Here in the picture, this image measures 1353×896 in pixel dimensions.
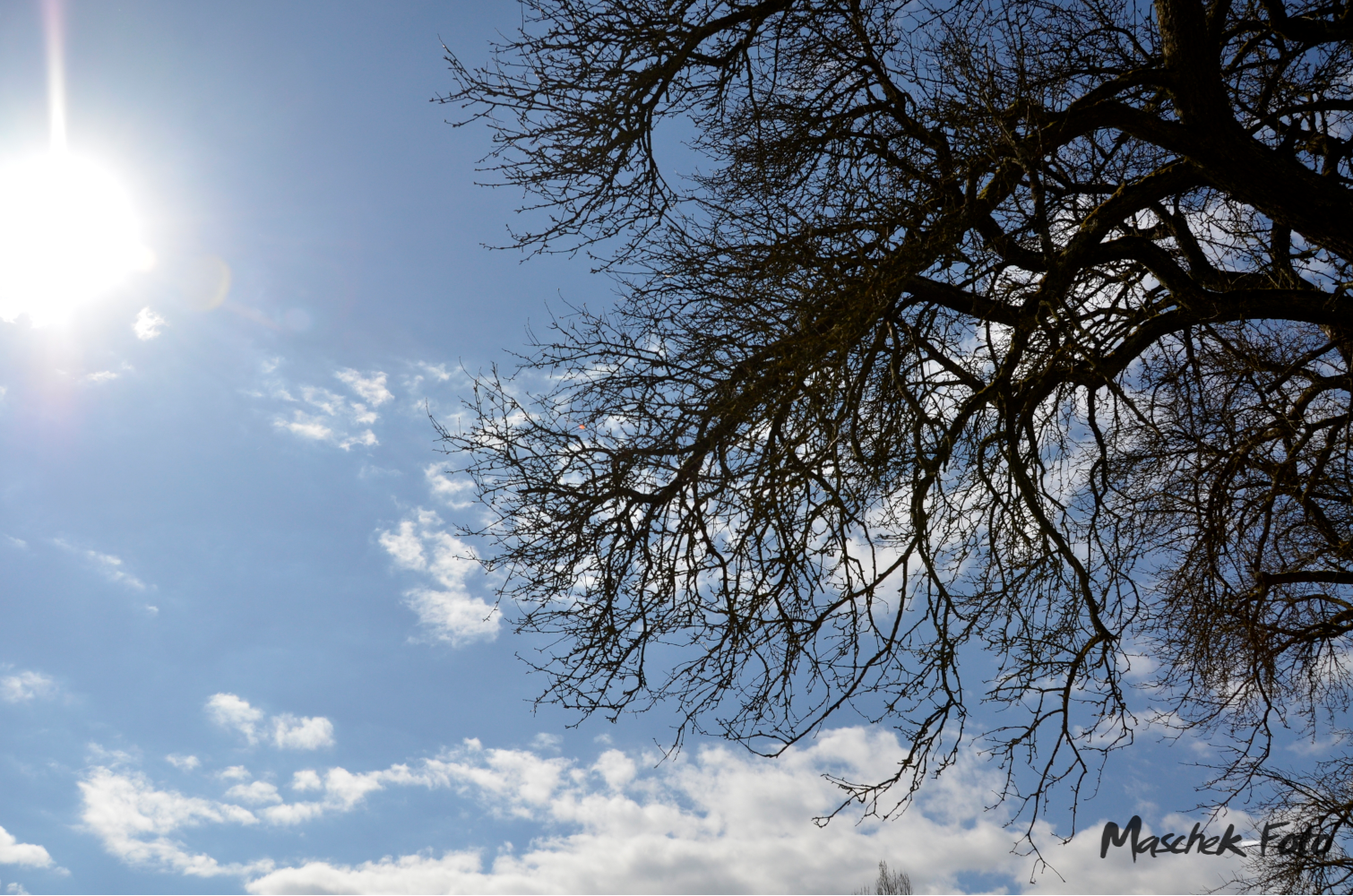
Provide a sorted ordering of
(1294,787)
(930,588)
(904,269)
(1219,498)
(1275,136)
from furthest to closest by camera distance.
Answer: (1294,787)
(1219,498)
(1275,136)
(930,588)
(904,269)

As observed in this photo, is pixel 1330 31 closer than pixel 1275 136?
Yes

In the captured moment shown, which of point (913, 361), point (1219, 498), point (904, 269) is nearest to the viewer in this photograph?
point (904, 269)

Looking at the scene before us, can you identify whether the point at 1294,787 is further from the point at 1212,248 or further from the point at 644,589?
the point at 644,589

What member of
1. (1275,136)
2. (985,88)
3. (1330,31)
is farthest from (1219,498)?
(985,88)

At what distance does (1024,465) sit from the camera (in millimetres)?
5973

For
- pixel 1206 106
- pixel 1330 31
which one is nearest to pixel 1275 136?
pixel 1330 31

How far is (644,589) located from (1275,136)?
6.25 meters

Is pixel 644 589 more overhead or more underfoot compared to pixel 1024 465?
more underfoot

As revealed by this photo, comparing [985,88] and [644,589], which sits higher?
[985,88]

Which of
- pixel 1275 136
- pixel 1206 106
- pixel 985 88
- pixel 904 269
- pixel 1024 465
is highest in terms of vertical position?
pixel 1275 136

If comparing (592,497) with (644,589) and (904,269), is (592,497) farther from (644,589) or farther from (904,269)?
(904,269)

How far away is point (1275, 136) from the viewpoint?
24.1ft

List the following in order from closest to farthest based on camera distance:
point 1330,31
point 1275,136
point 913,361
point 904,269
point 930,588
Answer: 1. point 904,269
2. point 930,588
3. point 913,361
4. point 1330,31
5. point 1275,136

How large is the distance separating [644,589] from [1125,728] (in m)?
3.22
